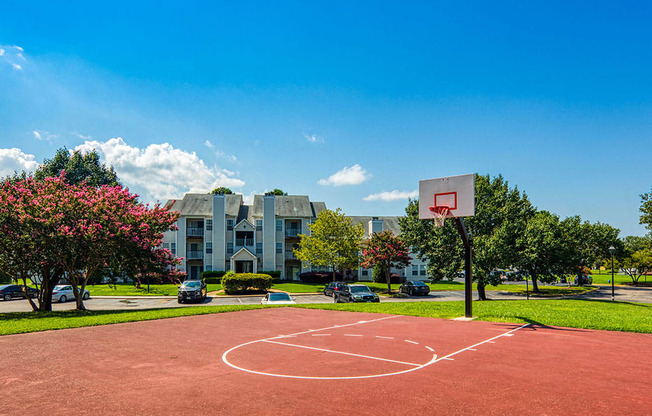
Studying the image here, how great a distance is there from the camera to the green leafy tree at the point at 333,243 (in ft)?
149

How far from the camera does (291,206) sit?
58.4 metres

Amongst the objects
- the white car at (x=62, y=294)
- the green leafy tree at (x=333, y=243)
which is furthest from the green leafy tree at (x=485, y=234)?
the white car at (x=62, y=294)

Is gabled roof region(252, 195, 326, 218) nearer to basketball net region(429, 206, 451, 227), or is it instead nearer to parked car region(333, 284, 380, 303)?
parked car region(333, 284, 380, 303)

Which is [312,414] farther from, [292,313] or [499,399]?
[292,313]

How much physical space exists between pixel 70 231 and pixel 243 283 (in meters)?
20.0

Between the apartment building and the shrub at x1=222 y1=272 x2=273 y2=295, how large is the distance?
11.7m

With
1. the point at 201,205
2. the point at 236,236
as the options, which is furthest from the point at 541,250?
the point at 201,205

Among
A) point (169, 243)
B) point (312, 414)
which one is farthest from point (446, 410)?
point (169, 243)

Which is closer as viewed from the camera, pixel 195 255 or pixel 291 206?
pixel 195 255

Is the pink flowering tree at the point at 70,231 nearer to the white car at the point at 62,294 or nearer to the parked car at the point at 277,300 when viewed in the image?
the parked car at the point at 277,300

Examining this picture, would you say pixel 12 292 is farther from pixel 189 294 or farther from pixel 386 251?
pixel 386 251

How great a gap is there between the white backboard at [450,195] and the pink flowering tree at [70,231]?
1596cm

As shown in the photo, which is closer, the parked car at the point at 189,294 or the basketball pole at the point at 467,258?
the basketball pole at the point at 467,258

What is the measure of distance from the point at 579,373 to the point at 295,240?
156ft
